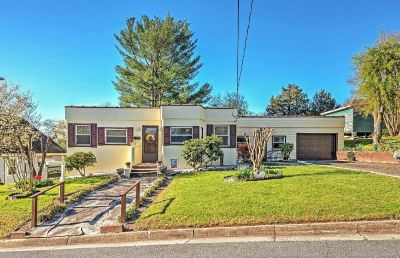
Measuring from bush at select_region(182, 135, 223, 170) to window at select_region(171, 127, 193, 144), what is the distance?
1.46m

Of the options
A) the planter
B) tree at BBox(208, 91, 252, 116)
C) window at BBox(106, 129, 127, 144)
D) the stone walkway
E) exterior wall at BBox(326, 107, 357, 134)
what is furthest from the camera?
tree at BBox(208, 91, 252, 116)

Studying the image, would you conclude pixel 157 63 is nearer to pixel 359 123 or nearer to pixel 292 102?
pixel 359 123

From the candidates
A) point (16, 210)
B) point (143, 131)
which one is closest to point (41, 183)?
point (16, 210)

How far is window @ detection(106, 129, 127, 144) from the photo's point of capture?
18.6 m

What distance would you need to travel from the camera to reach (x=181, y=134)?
18328 mm

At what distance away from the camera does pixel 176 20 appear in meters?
31.1

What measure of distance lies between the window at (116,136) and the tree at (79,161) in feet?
5.33

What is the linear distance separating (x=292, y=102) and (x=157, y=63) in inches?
1127

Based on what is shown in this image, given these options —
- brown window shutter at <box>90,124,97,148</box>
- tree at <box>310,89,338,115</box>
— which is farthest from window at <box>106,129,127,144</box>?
tree at <box>310,89,338,115</box>

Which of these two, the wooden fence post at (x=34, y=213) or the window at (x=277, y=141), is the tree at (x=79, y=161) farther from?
the window at (x=277, y=141)

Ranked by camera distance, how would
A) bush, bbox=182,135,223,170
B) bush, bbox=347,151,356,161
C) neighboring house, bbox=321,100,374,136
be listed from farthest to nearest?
neighboring house, bbox=321,100,374,136 → bush, bbox=347,151,356,161 → bush, bbox=182,135,223,170

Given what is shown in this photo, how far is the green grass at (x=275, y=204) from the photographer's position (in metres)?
6.54

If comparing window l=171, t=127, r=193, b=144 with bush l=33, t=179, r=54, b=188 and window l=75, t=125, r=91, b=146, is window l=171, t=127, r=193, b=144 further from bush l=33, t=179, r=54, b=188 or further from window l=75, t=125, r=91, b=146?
bush l=33, t=179, r=54, b=188

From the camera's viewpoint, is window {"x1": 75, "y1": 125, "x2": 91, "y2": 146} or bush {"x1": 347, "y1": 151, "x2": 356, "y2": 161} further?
bush {"x1": 347, "y1": 151, "x2": 356, "y2": 161}
